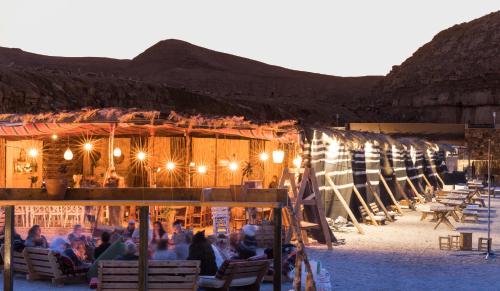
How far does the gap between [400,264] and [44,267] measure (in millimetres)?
5338

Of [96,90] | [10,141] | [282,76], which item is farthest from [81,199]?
[282,76]

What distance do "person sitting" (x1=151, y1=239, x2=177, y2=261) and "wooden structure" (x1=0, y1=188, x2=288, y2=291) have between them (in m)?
1.10

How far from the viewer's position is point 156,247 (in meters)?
9.81

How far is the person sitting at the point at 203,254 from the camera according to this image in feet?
31.6

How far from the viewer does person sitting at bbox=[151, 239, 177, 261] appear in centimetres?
941

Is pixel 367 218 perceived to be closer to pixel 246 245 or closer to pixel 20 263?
pixel 246 245

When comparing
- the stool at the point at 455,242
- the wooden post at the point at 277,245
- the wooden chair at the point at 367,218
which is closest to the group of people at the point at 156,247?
the wooden post at the point at 277,245

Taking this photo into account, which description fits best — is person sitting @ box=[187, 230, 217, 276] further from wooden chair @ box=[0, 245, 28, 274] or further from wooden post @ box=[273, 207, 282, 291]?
wooden chair @ box=[0, 245, 28, 274]

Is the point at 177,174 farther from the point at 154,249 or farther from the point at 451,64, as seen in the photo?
the point at 451,64

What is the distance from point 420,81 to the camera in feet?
259

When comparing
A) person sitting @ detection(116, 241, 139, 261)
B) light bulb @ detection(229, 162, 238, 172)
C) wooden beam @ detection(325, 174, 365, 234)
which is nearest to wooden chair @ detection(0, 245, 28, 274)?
person sitting @ detection(116, 241, 139, 261)

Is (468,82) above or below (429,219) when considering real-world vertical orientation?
above

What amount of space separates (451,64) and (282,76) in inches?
1875

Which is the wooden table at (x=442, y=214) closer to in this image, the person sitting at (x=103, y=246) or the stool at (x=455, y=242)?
the stool at (x=455, y=242)
